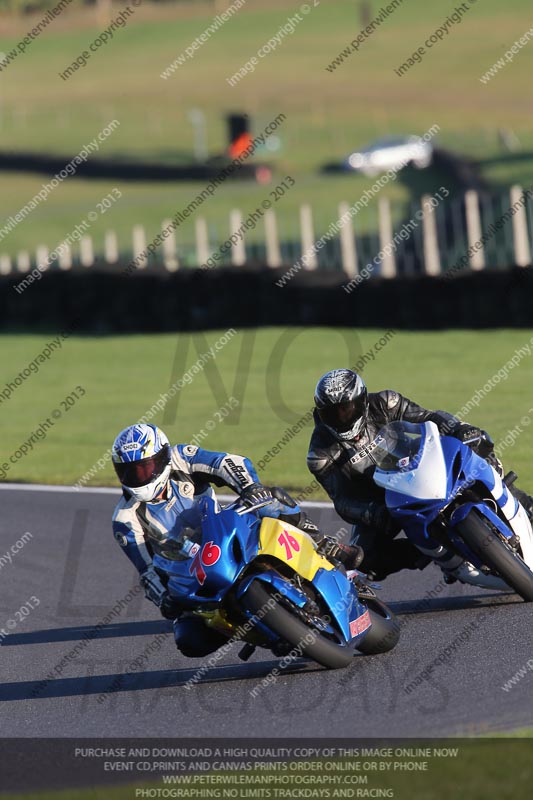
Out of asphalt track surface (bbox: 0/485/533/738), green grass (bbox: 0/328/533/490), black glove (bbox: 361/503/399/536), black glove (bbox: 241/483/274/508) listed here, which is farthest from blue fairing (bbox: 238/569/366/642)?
→ green grass (bbox: 0/328/533/490)

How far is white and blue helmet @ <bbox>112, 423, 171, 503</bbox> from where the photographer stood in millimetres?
7086

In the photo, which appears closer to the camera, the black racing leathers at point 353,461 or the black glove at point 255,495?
the black glove at point 255,495

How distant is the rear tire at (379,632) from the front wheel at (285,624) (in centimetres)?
42

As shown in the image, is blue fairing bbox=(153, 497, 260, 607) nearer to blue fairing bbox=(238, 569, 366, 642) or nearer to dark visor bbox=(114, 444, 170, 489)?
blue fairing bbox=(238, 569, 366, 642)

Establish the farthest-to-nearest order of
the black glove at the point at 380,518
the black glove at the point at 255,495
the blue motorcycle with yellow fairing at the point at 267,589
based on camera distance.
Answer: the black glove at the point at 380,518 → the black glove at the point at 255,495 → the blue motorcycle with yellow fairing at the point at 267,589

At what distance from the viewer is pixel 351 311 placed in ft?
68.3

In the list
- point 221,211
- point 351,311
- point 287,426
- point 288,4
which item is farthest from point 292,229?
point 288,4

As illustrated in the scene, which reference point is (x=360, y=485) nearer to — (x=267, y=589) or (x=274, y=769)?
(x=267, y=589)

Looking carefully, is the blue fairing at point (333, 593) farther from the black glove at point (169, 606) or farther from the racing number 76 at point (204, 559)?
the black glove at point (169, 606)

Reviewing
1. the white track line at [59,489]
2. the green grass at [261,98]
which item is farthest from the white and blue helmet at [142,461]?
the green grass at [261,98]

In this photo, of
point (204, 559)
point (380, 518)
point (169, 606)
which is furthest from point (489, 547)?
point (169, 606)

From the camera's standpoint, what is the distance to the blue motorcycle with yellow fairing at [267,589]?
657cm

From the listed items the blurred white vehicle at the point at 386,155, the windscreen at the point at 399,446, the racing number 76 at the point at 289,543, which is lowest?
the blurred white vehicle at the point at 386,155

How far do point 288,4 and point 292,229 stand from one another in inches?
2604
